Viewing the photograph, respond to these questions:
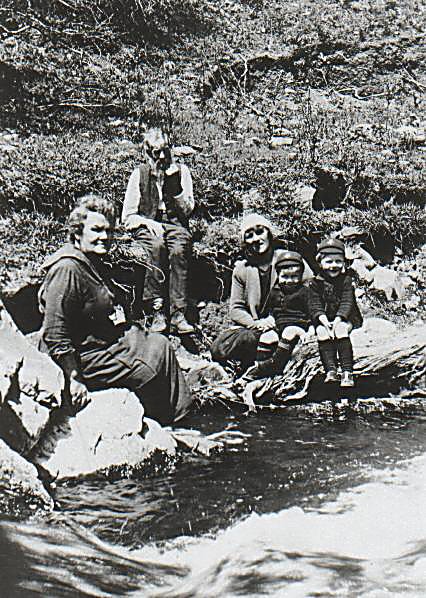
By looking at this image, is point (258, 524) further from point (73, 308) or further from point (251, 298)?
point (251, 298)

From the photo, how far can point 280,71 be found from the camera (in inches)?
280

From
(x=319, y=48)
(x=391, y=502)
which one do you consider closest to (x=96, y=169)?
(x=319, y=48)

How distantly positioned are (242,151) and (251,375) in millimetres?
2868

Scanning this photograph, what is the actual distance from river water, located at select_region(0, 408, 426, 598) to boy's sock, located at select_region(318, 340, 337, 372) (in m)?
0.34

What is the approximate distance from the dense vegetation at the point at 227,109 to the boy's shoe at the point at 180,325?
0.75 metres

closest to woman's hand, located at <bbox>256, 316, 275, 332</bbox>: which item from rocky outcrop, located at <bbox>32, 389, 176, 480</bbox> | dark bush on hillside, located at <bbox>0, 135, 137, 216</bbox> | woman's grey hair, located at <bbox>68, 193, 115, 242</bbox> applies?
rocky outcrop, located at <bbox>32, 389, 176, 480</bbox>

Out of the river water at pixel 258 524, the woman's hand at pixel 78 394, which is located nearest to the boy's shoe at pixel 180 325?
the river water at pixel 258 524

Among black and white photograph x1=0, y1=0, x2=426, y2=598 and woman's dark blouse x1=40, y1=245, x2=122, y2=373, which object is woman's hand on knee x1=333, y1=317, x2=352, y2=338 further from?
woman's dark blouse x1=40, y1=245, x2=122, y2=373

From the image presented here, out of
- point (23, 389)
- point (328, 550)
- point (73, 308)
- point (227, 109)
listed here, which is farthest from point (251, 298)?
point (227, 109)

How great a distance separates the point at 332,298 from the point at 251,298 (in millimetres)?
516

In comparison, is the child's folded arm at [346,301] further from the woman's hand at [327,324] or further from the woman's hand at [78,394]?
the woman's hand at [78,394]

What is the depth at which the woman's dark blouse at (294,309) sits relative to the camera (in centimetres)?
397

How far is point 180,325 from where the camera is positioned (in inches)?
167

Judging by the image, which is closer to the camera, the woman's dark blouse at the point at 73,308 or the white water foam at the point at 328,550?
the white water foam at the point at 328,550
